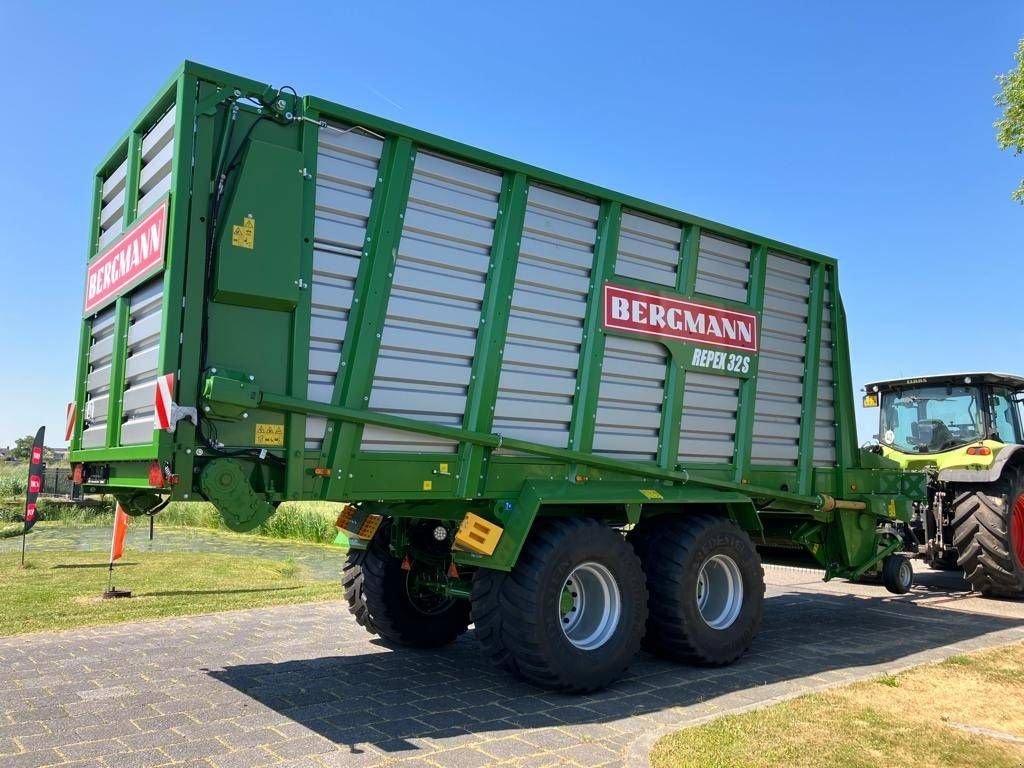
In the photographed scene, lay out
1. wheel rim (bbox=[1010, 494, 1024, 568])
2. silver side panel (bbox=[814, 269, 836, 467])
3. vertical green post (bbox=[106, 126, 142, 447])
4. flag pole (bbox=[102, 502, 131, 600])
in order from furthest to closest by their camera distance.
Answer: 1. wheel rim (bbox=[1010, 494, 1024, 568])
2. flag pole (bbox=[102, 502, 131, 600])
3. silver side panel (bbox=[814, 269, 836, 467])
4. vertical green post (bbox=[106, 126, 142, 447])

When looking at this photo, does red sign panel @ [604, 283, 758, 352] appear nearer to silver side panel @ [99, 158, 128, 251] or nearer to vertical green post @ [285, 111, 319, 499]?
vertical green post @ [285, 111, 319, 499]

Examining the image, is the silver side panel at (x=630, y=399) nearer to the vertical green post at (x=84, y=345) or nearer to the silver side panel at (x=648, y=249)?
the silver side panel at (x=648, y=249)

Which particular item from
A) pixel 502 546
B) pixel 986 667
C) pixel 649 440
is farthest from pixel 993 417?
pixel 502 546

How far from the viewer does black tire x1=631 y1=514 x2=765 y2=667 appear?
6.20 meters

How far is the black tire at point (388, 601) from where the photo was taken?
675 centimetres

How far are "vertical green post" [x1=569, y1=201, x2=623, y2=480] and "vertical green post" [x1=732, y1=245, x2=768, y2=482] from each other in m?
1.78

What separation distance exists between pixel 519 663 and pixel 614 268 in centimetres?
309

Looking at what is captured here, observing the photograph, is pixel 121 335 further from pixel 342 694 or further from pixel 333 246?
pixel 342 694

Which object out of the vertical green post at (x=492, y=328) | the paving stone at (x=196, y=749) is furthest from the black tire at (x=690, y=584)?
the paving stone at (x=196, y=749)

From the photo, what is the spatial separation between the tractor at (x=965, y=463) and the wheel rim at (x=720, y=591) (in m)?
3.85

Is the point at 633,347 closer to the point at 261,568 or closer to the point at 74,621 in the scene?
the point at 74,621

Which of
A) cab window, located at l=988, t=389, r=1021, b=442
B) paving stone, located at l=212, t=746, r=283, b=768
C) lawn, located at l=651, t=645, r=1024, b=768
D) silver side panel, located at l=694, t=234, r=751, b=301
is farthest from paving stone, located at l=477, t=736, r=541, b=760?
cab window, located at l=988, t=389, r=1021, b=442

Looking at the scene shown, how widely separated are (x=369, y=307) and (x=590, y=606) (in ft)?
8.98

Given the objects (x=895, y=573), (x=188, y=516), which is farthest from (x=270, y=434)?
(x=188, y=516)
